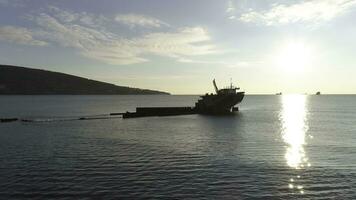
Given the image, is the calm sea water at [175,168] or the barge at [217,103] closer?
the calm sea water at [175,168]

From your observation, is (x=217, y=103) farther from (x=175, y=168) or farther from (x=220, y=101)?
(x=175, y=168)

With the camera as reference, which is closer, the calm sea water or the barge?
the calm sea water

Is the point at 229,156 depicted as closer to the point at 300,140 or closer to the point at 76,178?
the point at 76,178

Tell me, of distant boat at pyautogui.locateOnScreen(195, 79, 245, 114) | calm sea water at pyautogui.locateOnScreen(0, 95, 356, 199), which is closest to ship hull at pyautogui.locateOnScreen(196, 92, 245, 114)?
distant boat at pyautogui.locateOnScreen(195, 79, 245, 114)

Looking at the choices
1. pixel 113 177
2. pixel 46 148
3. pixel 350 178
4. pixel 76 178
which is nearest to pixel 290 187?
pixel 350 178

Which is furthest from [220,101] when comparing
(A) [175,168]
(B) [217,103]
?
(A) [175,168]

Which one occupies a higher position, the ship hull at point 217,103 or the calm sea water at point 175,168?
the ship hull at point 217,103

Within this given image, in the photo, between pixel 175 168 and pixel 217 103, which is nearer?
pixel 175 168

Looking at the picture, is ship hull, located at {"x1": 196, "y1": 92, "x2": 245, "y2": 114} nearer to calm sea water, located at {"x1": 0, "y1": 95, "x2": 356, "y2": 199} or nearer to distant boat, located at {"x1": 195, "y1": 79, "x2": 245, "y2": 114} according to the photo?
distant boat, located at {"x1": 195, "y1": 79, "x2": 245, "y2": 114}

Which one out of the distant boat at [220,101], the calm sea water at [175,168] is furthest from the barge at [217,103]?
the calm sea water at [175,168]

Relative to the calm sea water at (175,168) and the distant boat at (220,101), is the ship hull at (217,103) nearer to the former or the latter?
the distant boat at (220,101)

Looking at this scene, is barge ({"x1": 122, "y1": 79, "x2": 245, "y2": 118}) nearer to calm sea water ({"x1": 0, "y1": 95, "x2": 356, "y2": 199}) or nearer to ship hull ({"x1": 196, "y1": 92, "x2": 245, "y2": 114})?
ship hull ({"x1": 196, "y1": 92, "x2": 245, "y2": 114})

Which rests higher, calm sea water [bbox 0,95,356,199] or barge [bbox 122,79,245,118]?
barge [bbox 122,79,245,118]

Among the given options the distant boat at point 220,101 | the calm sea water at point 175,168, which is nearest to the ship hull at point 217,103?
the distant boat at point 220,101
